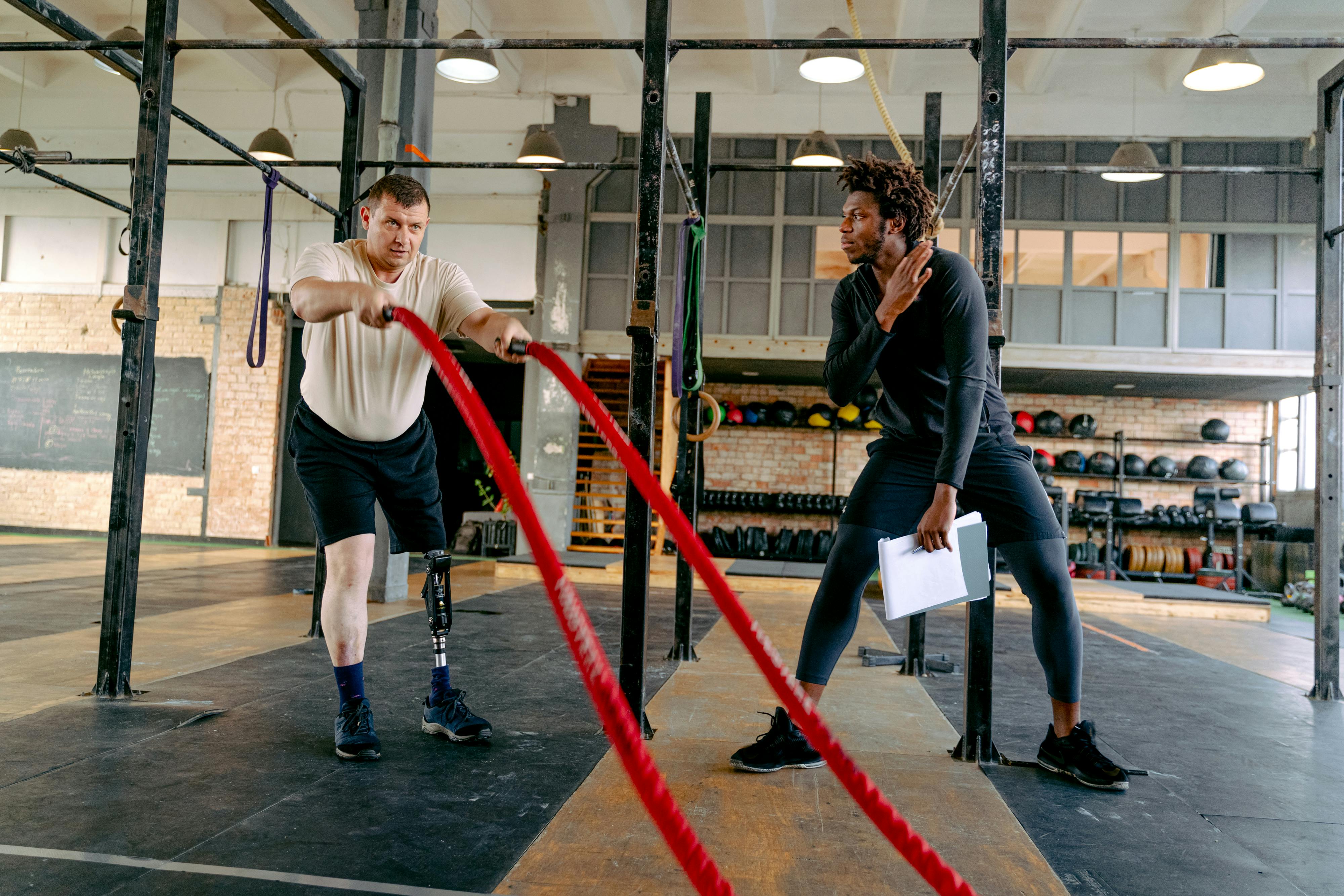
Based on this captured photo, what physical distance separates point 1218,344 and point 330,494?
12163mm

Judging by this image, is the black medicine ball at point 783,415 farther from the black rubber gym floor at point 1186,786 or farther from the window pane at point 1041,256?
the black rubber gym floor at point 1186,786

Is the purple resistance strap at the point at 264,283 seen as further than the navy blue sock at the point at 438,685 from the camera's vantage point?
Yes

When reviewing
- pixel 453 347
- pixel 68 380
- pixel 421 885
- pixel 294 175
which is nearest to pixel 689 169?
pixel 421 885

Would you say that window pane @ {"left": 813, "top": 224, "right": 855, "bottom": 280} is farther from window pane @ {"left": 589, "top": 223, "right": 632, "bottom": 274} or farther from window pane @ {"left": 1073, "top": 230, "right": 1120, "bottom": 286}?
window pane @ {"left": 1073, "top": 230, "right": 1120, "bottom": 286}

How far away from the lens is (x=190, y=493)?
491 inches

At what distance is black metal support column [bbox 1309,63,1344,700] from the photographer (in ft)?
12.3

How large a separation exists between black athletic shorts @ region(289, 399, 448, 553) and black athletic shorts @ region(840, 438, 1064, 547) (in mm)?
1164

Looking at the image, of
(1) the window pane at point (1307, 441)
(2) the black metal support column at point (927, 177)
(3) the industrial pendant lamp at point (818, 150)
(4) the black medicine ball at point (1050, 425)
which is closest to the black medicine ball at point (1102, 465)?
(4) the black medicine ball at point (1050, 425)

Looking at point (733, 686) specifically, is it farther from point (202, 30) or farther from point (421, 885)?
point (202, 30)

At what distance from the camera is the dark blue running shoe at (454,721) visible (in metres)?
2.48

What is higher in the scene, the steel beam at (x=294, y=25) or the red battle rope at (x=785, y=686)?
the steel beam at (x=294, y=25)

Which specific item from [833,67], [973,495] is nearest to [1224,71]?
[833,67]

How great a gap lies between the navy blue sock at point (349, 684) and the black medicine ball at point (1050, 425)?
12.0 metres

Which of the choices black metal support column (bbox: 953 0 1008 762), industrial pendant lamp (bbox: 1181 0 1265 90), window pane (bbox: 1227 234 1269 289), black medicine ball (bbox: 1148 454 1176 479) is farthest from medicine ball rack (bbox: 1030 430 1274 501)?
black metal support column (bbox: 953 0 1008 762)
